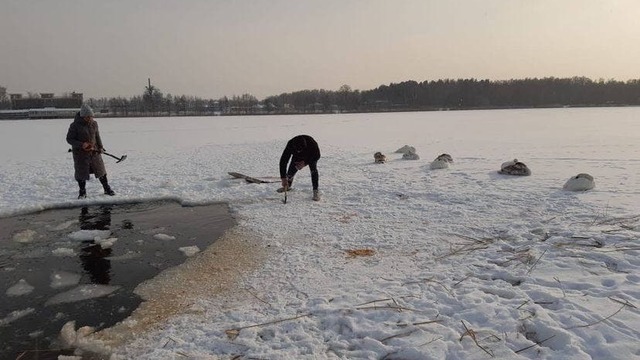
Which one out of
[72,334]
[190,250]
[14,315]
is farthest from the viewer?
[190,250]

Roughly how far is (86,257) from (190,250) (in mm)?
1384

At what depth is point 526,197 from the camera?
909cm

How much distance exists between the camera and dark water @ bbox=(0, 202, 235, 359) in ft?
14.0

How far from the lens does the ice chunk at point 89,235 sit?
6.93m

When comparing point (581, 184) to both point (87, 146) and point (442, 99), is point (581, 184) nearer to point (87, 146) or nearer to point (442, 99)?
point (87, 146)

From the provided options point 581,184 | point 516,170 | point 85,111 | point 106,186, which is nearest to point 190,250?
point 106,186

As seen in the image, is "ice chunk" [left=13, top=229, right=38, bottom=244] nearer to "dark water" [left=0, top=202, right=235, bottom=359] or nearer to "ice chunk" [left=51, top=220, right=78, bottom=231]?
"dark water" [left=0, top=202, right=235, bottom=359]

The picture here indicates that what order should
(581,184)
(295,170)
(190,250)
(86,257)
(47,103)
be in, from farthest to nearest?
1. (47,103)
2. (581,184)
3. (295,170)
4. (190,250)
5. (86,257)

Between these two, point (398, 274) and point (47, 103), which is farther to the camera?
point (47, 103)

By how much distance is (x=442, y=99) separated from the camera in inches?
4791

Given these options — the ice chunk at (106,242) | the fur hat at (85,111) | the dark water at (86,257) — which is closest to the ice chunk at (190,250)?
the dark water at (86,257)

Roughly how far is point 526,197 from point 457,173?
375cm

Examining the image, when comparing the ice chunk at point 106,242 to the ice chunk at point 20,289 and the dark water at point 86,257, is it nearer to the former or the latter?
the dark water at point 86,257

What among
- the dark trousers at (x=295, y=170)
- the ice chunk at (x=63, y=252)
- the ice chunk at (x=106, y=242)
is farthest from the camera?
the dark trousers at (x=295, y=170)
